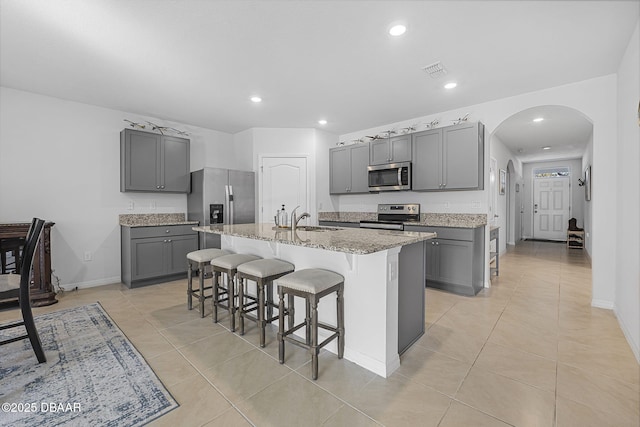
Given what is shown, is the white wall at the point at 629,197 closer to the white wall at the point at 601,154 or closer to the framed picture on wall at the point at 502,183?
the white wall at the point at 601,154

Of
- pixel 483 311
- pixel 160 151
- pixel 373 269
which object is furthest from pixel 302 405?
pixel 160 151

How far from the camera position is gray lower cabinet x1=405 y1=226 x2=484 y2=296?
11.6 ft

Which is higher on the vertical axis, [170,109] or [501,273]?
[170,109]

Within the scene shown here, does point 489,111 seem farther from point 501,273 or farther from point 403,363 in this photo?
point 403,363

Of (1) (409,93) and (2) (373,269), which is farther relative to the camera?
(1) (409,93)

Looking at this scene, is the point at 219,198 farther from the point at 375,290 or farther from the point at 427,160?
the point at 375,290

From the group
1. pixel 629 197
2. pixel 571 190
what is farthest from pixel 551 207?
pixel 629 197

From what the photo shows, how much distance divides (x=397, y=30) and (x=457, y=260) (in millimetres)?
2693

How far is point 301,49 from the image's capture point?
259cm

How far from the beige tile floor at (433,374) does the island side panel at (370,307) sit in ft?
0.35

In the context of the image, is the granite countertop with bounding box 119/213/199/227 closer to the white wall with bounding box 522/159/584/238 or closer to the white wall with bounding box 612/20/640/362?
the white wall with bounding box 612/20/640/362

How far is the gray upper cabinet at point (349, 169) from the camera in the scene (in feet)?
16.4

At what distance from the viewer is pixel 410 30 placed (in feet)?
7.50

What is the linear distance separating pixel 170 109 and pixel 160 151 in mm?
661
